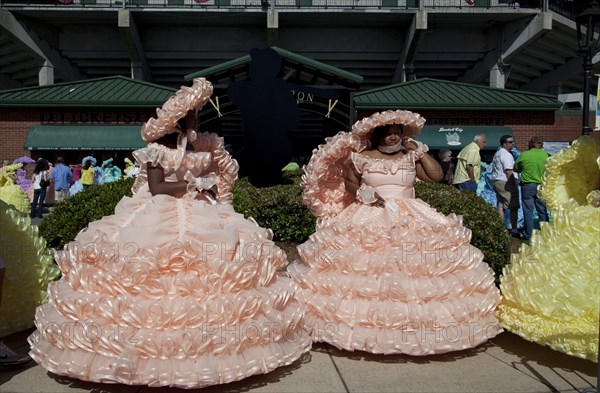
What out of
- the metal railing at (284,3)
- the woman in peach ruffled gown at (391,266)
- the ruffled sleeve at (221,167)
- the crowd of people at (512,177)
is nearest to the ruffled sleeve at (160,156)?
the ruffled sleeve at (221,167)

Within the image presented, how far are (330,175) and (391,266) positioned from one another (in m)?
1.42

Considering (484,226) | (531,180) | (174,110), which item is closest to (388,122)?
(174,110)

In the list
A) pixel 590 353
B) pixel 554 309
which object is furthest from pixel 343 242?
pixel 590 353

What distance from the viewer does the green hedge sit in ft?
23.4

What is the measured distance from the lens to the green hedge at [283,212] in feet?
23.4

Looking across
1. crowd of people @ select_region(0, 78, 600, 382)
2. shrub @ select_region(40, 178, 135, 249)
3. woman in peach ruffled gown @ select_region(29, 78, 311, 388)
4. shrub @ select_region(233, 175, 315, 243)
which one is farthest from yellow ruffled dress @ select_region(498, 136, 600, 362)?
shrub @ select_region(40, 178, 135, 249)

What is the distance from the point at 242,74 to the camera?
14.8 meters

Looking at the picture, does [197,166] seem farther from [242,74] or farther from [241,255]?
[242,74]

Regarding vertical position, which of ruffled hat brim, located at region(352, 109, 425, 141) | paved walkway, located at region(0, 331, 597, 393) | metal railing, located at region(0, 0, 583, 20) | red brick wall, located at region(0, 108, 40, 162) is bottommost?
paved walkway, located at region(0, 331, 597, 393)

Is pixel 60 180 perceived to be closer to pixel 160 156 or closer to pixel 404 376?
pixel 160 156

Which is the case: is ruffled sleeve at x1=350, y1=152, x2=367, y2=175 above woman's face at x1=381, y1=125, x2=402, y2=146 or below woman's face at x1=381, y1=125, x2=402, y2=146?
below

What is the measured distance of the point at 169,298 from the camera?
11.4 ft

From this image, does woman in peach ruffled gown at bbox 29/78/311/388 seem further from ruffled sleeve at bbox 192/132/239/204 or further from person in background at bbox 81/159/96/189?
person in background at bbox 81/159/96/189

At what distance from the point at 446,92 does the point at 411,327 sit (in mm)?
17207
